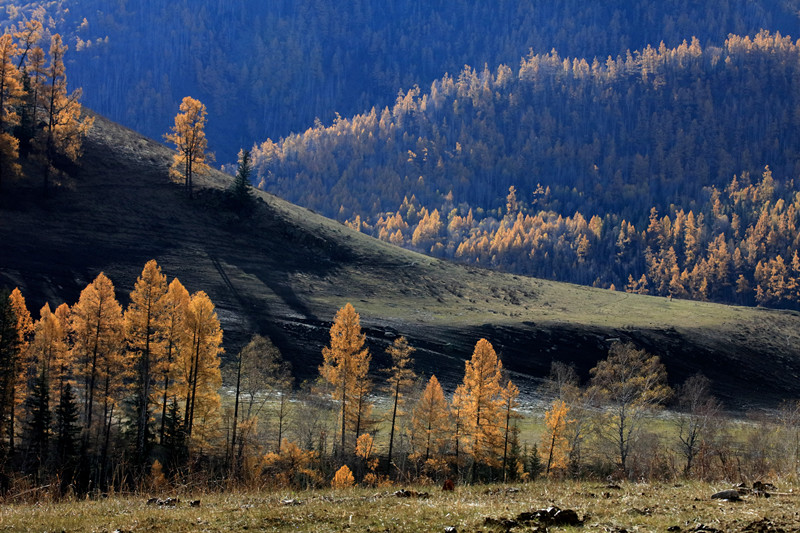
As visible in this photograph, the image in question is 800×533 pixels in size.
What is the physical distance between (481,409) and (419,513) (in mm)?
39220

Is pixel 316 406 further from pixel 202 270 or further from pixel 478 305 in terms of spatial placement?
pixel 478 305

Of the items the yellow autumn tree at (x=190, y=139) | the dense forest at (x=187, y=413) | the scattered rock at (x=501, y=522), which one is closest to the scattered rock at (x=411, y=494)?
the scattered rock at (x=501, y=522)

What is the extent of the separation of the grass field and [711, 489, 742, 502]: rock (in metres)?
0.17

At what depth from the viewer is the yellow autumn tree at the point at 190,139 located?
113562mm

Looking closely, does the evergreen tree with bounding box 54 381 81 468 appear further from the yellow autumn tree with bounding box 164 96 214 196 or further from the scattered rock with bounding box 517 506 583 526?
the yellow autumn tree with bounding box 164 96 214 196

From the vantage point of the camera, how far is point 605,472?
51.1 meters

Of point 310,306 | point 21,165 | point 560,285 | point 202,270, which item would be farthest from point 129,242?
point 560,285

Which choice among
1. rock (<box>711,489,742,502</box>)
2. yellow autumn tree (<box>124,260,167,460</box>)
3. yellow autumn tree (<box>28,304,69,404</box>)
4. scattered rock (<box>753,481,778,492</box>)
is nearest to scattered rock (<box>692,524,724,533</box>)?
rock (<box>711,489,742,502</box>)

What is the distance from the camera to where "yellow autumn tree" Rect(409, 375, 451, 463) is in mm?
51594

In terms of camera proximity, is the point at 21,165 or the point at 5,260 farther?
the point at 21,165

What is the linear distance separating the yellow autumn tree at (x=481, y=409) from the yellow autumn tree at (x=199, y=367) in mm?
20115

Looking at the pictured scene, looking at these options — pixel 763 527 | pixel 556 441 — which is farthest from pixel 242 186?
pixel 763 527

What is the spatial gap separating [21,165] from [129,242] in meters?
24.7

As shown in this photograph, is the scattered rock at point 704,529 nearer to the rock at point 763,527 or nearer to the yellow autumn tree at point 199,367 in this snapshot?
the rock at point 763,527
